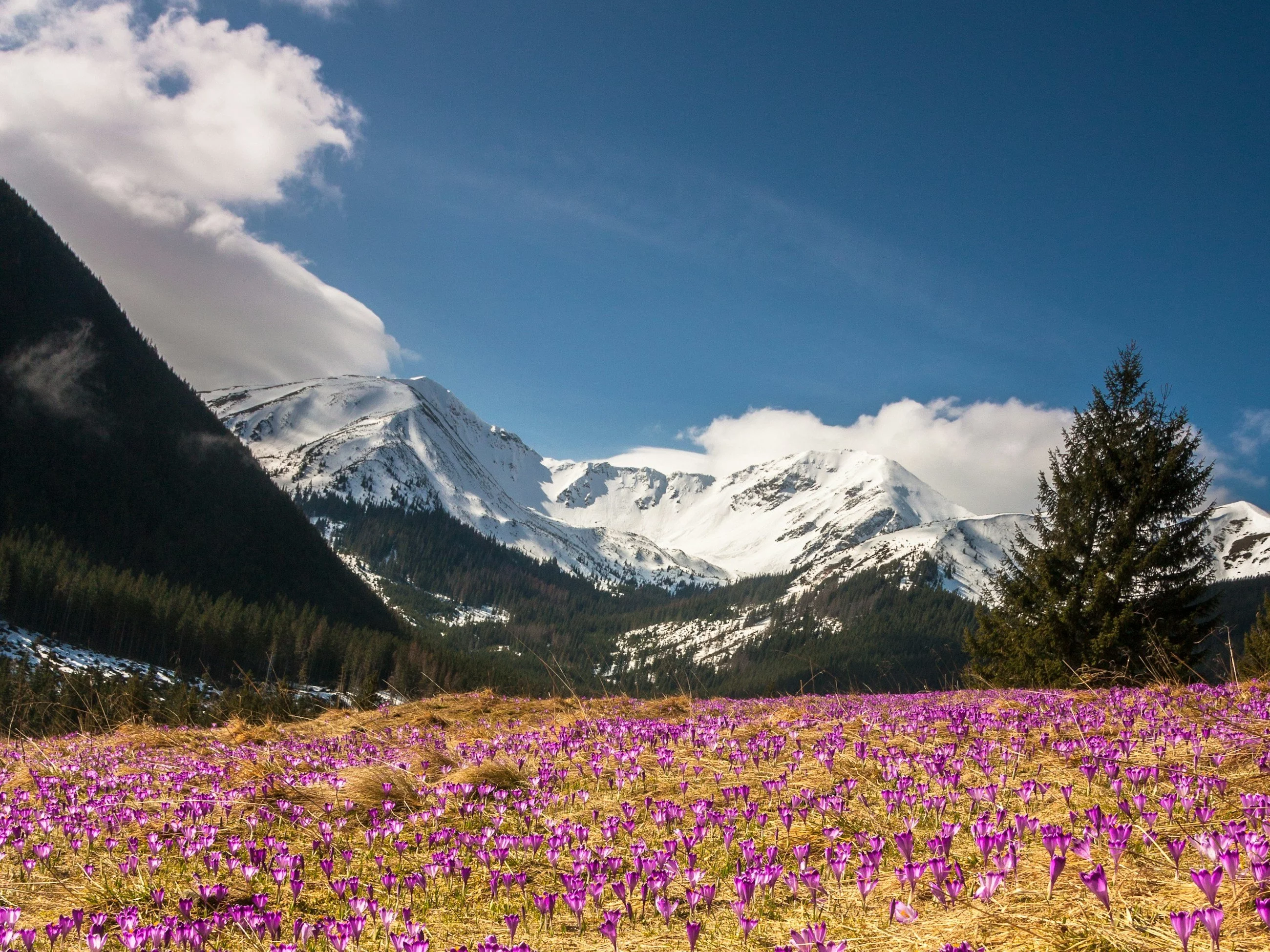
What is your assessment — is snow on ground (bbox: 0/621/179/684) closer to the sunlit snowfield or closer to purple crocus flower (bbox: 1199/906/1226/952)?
the sunlit snowfield

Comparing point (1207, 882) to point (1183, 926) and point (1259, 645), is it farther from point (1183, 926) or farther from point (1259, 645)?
point (1259, 645)

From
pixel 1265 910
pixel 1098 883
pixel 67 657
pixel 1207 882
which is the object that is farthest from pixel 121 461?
pixel 1265 910

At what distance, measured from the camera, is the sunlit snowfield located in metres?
3.13

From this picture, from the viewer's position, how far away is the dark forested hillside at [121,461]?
146 m

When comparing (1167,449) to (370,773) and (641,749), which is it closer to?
(641,749)

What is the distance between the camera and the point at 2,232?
164375mm

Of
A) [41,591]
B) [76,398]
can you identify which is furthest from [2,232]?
[41,591]

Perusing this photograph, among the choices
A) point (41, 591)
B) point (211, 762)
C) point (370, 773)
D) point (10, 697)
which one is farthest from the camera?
point (41, 591)

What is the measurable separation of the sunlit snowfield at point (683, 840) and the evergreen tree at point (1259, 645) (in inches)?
359

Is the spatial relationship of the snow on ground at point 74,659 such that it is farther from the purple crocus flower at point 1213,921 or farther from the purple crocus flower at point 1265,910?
the purple crocus flower at point 1265,910

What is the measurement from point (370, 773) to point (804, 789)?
3993mm

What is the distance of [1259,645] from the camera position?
2923 cm

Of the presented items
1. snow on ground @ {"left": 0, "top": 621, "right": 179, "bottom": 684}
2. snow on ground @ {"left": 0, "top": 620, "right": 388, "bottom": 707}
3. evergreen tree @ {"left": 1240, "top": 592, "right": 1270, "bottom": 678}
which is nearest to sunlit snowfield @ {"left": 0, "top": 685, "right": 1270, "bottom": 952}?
evergreen tree @ {"left": 1240, "top": 592, "right": 1270, "bottom": 678}

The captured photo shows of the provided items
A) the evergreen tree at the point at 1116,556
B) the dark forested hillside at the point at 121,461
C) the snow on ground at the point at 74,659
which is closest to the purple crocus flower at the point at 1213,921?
the evergreen tree at the point at 1116,556
